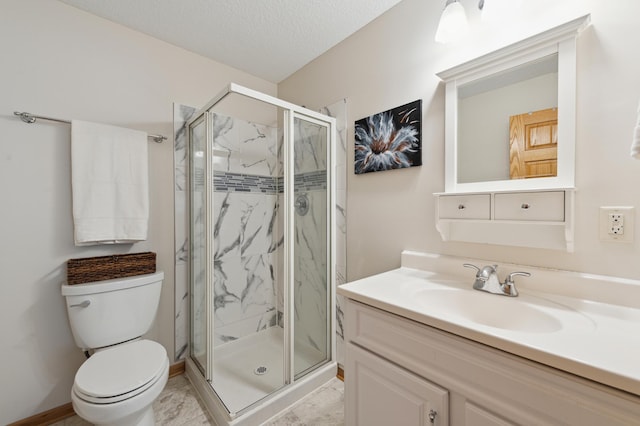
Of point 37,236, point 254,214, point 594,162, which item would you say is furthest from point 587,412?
point 37,236

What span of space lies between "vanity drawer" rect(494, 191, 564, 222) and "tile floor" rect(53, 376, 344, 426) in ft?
4.58

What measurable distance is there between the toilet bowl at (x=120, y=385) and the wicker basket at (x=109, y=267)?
408mm

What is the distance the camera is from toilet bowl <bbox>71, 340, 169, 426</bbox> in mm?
1078

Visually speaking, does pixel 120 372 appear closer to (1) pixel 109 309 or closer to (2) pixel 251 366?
(1) pixel 109 309

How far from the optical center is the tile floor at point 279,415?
4.77 feet

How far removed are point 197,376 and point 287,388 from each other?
61cm

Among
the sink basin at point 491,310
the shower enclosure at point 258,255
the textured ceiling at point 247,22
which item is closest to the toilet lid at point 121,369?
the shower enclosure at point 258,255

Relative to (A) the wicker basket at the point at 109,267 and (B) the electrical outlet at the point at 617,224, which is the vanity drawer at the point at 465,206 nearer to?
(B) the electrical outlet at the point at 617,224

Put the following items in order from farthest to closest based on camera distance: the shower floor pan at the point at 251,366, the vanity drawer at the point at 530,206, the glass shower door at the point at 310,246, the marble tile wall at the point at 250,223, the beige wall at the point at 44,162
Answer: the marble tile wall at the point at 250,223, the glass shower door at the point at 310,246, the shower floor pan at the point at 251,366, the beige wall at the point at 44,162, the vanity drawer at the point at 530,206

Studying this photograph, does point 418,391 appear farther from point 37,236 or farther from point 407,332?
point 37,236

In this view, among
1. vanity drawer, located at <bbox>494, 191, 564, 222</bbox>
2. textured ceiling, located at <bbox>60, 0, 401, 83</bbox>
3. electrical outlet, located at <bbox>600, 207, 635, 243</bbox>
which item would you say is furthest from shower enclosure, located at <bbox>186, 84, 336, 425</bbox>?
electrical outlet, located at <bbox>600, 207, 635, 243</bbox>

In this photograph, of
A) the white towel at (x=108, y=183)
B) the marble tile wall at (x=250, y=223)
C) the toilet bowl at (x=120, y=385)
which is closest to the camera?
the toilet bowl at (x=120, y=385)

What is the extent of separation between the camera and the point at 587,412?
1.89ft

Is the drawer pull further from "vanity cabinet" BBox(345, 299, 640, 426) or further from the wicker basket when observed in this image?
the wicker basket
